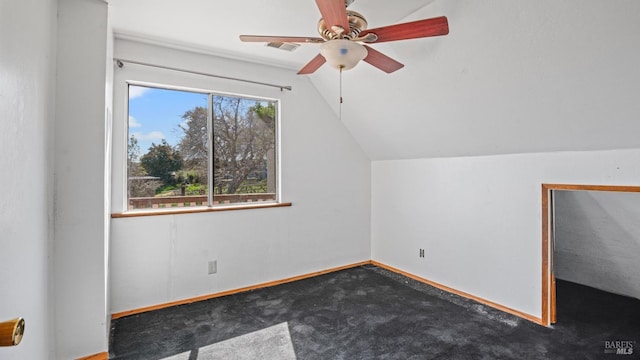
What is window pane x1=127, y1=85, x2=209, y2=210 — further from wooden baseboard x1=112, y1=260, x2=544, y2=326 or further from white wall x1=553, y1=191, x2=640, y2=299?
white wall x1=553, y1=191, x2=640, y2=299

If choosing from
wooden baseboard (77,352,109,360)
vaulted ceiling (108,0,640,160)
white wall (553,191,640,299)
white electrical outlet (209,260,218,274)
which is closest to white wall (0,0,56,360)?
wooden baseboard (77,352,109,360)

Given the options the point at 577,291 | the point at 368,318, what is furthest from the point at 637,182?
the point at 368,318

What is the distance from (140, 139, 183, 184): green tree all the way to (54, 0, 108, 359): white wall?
0.93 m

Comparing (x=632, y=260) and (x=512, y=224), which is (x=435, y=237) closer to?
(x=512, y=224)

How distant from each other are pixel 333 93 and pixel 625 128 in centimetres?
263

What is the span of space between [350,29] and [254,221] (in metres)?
2.43

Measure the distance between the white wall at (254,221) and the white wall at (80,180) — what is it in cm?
76

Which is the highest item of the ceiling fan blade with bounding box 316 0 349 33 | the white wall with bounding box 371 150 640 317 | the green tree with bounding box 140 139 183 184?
the ceiling fan blade with bounding box 316 0 349 33

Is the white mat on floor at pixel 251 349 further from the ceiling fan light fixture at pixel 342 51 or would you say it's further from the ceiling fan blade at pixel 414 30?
the ceiling fan blade at pixel 414 30

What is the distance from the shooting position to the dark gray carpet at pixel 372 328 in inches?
91.5

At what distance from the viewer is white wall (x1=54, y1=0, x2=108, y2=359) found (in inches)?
82.0

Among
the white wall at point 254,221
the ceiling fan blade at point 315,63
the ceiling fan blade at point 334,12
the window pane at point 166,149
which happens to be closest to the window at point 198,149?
the window pane at point 166,149

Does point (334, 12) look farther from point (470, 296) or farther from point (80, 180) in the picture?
point (470, 296)

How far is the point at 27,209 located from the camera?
4.50ft
